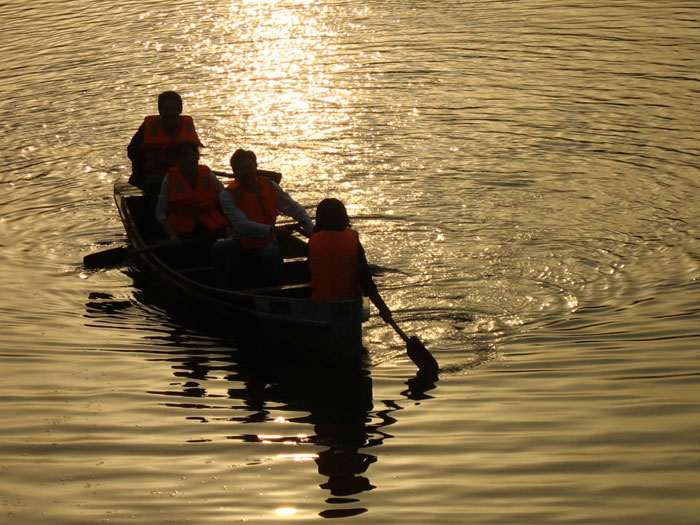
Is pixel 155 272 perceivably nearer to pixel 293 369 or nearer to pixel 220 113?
pixel 293 369

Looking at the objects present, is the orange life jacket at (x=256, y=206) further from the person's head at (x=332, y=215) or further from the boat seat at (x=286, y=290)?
the person's head at (x=332, y=215)

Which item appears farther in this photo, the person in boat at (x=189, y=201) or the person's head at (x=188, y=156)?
the person in boat at (x=189, y=201)

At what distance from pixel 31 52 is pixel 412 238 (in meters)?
12.9

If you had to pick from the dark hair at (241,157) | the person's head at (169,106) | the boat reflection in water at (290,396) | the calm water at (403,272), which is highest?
the person's head at (169,106)

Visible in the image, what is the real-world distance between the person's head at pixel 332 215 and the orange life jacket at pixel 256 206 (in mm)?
1386

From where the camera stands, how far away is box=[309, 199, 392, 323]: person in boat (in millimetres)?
10711

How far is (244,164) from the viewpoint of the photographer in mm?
11695

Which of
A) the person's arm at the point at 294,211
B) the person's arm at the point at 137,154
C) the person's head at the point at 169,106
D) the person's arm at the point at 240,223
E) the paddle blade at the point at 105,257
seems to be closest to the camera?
the person's arm at the point at 240,223

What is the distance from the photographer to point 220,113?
2091 centimetres

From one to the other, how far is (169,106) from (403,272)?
3.37 m

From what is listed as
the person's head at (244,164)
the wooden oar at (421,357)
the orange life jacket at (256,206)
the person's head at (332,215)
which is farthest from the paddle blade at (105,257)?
the wooden oar at (421,357)

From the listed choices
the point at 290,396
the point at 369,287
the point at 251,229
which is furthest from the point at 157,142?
the point at 290,396

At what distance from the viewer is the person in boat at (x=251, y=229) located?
39.0 feet

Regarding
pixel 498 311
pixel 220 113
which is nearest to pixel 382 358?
pixel 498 311
